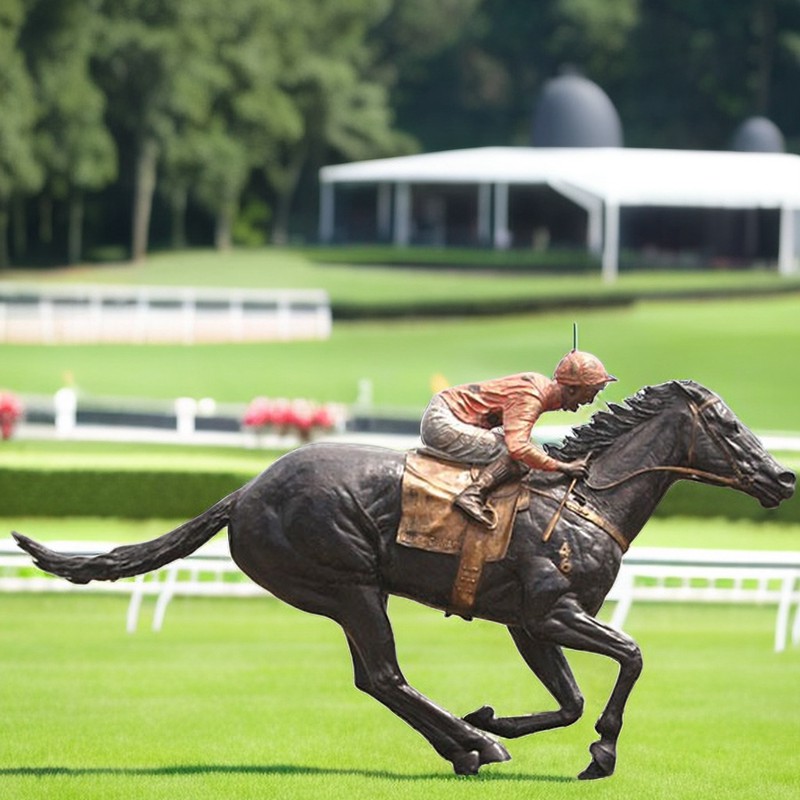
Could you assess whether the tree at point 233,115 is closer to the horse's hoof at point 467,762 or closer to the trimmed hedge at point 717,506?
the trimmed hedge at point 717,506

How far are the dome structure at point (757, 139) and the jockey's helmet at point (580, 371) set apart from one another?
157 ft

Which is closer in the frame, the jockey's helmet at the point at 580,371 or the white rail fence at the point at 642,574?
the jockey's helmet at the point at 580,371

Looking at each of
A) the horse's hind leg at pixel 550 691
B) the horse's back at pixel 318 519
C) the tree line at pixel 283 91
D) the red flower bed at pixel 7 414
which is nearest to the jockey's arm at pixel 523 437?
the horse's back at pixel 318 519

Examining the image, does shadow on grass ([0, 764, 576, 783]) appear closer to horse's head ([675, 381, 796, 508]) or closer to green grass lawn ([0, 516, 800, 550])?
horse's head ([675, 381, 796, 508])

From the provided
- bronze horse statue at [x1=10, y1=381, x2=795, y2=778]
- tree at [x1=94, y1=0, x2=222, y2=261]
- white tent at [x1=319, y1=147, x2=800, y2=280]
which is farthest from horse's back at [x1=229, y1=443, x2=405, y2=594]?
tree at [x1=94, y1=0, x2=222, y2=261]

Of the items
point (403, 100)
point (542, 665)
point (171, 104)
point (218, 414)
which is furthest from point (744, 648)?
point (403, 100)

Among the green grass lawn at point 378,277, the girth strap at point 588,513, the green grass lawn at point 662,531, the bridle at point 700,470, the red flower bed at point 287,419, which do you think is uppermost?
the bridle at point 700,470

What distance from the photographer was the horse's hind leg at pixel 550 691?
7516 mm

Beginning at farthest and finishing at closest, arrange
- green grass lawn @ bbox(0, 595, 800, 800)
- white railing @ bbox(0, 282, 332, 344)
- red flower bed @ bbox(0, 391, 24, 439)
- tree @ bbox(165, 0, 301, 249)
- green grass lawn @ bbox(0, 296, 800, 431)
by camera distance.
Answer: tree @ bbox(165, 0, 301, 249), white railing @ bbox(0, 282, 332, 344), green grass lawn @ bbox(0, 296, 800, 431), red flower bed @ bbox(0, 391, 24, 439), green grass lawn @ bbox(0, 595, 800, 800)

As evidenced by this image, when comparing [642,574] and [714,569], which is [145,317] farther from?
[714,569]

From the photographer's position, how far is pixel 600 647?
7.34m

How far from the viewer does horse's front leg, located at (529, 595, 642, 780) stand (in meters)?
7.32

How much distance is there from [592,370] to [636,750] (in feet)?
5.48

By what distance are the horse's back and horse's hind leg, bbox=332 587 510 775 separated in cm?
13
